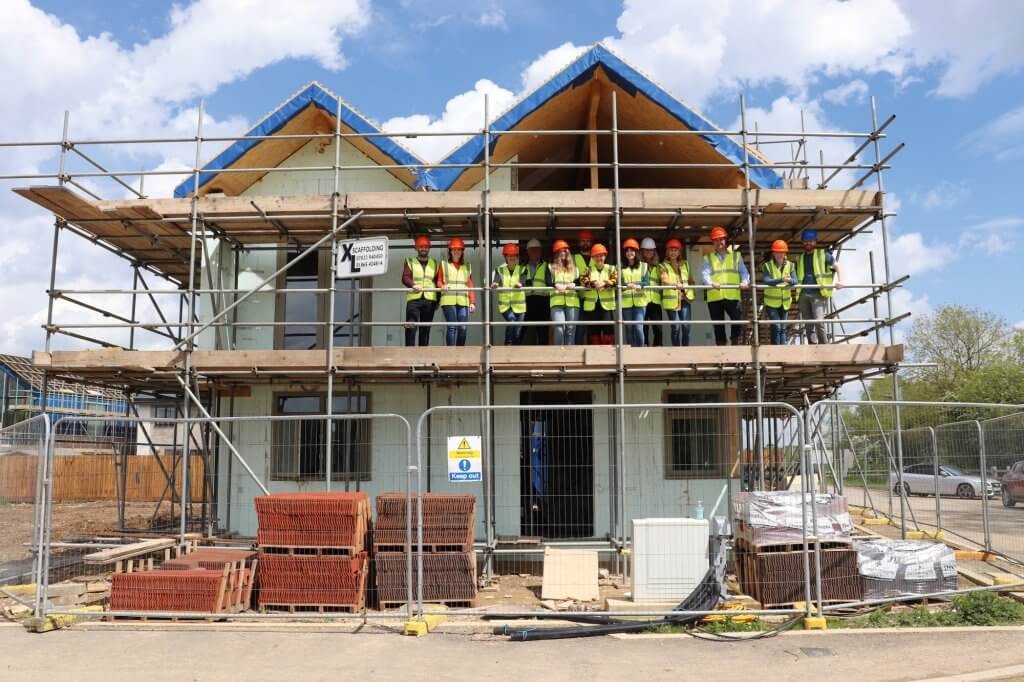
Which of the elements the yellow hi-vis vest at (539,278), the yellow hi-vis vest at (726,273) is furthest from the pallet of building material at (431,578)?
the yellow hi-vis vest at (726,273)

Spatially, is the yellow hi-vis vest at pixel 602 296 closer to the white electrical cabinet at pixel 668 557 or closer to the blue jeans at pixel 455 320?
the blue jeans at pixel 455 320

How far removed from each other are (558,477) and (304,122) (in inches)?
314

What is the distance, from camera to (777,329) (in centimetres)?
1303

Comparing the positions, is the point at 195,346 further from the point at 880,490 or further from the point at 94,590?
the point at 880,490

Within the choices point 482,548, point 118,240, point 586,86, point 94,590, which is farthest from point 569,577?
point 118,240

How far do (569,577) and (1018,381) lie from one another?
3814 centimetres

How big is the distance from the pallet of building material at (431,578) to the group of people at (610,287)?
399 cm

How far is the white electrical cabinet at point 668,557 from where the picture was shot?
951 centimetres

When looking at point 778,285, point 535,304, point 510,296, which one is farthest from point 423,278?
point 778,285

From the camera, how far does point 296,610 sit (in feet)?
32.2

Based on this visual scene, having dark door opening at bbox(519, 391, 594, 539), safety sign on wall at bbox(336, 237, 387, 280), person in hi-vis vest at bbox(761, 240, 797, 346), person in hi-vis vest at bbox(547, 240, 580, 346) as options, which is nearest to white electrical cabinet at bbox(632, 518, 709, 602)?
dark door opening at bbox(519, 391, 594, 539)

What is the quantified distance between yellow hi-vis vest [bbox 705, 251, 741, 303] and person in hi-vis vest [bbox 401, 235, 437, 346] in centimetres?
446

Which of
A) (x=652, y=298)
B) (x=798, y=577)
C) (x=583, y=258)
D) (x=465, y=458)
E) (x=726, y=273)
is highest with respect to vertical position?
(x=583, y=258)

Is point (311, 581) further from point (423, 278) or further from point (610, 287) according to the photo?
point (610, 287)
